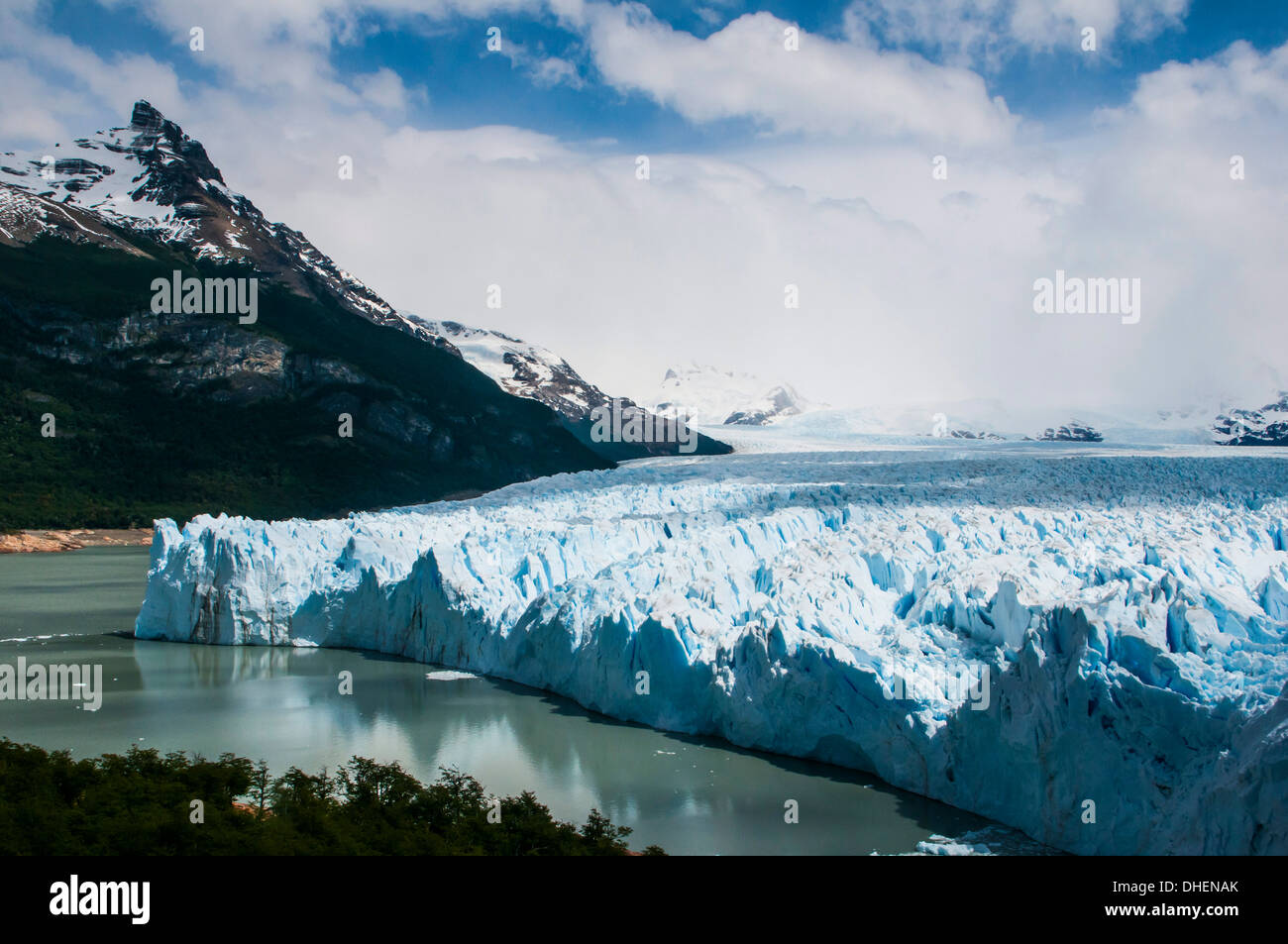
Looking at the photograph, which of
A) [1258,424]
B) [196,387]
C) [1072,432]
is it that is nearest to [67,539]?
[196,387]

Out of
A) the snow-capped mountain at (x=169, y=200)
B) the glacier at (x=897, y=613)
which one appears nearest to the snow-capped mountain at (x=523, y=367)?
the snow-capped mountain at (x=169, y=200)

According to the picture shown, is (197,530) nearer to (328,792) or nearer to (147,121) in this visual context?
(328,792)

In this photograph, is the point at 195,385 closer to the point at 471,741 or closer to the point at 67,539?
the point at 67,539

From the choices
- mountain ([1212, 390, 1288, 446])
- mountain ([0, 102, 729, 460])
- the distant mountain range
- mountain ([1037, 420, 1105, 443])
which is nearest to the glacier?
the distant mountain range

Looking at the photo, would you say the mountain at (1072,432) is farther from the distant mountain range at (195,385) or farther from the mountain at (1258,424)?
the distant mountain range at (195,385)

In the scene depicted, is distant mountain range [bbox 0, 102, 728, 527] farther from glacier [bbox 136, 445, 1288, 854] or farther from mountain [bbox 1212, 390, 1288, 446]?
mountain [bbox 1212, 390, 1288, 446]

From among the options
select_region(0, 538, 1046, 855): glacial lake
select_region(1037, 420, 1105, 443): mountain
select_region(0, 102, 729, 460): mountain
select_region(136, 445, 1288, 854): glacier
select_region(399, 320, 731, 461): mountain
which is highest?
select_region(0, 102, 729, 460): mountain
